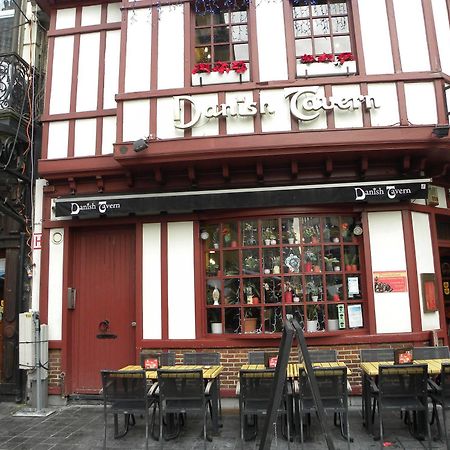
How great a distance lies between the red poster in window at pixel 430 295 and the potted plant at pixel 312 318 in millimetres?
1671

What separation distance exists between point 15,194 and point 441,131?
694 centimetres

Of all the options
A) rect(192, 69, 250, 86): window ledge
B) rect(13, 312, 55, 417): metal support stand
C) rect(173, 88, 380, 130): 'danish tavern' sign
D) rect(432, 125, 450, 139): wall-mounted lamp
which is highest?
rect(192, 69, 250, 86): window ledge

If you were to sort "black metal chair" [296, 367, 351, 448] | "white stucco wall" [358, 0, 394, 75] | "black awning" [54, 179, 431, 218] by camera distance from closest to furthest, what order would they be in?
"black metal chair" [296, 367, 351, 448] < "black awning" [54, 179, 431, 218] < "white stucco wall" [358, 0, 394, 75]

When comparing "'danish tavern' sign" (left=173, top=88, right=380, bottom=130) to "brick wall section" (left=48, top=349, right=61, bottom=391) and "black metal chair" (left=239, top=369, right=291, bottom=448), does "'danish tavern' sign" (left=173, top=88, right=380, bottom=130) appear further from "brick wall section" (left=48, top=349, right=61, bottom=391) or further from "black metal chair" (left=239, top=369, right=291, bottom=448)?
"brick wall section" (left=48, top=349, right=61, bottom=391)

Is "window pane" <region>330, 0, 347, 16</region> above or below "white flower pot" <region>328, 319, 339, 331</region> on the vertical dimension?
above

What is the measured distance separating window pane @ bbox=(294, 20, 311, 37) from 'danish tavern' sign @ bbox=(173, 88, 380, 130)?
1251mm

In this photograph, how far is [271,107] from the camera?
22.8 feet

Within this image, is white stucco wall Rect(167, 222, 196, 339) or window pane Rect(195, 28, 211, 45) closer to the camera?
white stucco wall Rect(167, 222, 196, 339)

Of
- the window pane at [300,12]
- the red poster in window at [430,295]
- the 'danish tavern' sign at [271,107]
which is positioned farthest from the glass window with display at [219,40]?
the red poster in window at [430,295]

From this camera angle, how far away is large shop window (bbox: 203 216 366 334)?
7.03 meters

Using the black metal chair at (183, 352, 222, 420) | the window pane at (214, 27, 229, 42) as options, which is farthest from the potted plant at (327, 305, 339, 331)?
the window pane at (214, 27, 229, 42)

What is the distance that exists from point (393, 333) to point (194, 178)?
3.82 m

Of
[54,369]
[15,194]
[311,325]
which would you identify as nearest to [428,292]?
[311,325]

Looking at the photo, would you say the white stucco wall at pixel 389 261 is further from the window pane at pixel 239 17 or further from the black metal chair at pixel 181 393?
the window pane at pixel 239 17
